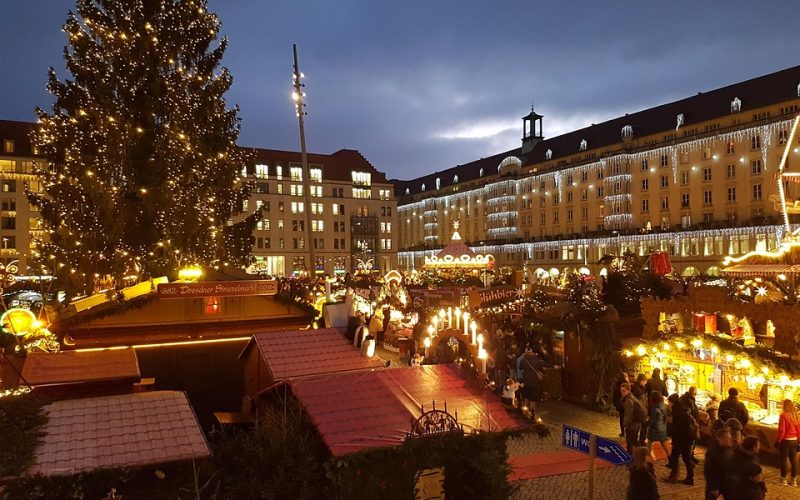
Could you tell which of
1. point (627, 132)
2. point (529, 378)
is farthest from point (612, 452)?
point (627, 132)

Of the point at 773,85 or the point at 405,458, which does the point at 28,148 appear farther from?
the point at 773,85

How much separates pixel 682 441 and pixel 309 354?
6813mm

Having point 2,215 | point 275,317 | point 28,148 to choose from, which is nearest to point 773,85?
point 275,317

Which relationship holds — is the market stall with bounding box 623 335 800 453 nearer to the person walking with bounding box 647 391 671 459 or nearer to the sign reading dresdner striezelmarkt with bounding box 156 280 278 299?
the person walking with bounding box 647 391 671 459

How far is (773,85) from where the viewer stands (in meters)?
55.5

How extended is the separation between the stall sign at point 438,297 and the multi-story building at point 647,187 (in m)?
31.5

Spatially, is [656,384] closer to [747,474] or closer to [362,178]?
[747,474]

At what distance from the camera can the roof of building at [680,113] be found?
2162 inches

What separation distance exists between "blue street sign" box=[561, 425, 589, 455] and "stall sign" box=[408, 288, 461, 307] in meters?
10.7

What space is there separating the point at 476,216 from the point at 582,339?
81547 millimetres

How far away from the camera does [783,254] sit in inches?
504

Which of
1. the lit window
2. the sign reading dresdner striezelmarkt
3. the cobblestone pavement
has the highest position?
the lit window

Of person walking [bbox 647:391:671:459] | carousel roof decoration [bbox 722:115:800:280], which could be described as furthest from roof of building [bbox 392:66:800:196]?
person walking [bbox 647:391:671:459]

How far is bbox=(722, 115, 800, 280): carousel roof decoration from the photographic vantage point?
12.6 m
